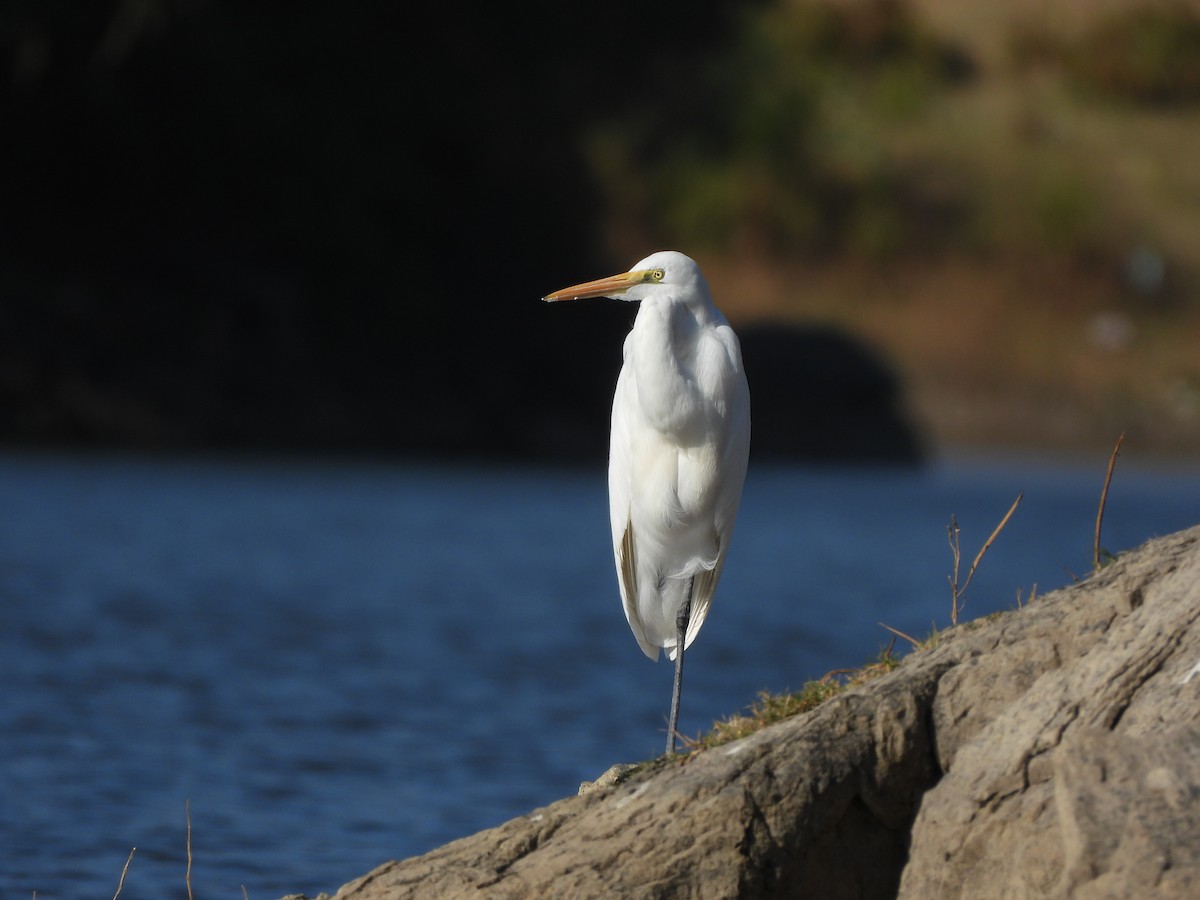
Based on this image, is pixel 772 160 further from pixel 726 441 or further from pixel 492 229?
pixel 726 441

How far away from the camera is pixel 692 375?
4.59 metres

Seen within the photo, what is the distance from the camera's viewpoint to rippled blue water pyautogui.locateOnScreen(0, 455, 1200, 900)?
682 cm

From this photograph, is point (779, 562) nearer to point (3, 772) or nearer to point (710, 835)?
point (3, 772)

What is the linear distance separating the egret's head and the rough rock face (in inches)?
47.5

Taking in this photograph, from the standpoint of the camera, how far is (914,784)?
3.54 meters

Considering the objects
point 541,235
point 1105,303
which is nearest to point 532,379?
point 541,235

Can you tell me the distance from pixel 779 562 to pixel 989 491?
7.24 m

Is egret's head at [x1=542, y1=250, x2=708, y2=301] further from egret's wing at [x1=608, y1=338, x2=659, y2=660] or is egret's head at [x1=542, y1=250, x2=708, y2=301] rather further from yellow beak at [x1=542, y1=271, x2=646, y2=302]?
egret's wing at [x1=608, y1=338, x2=659, y2=660]

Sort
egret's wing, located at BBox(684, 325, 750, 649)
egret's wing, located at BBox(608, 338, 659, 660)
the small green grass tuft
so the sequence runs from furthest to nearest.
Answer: egret's wing, located at BBox(608, 338, 659, 660) < egret's wing, located at BBox(684, 325, 750, 649) < the small green grass tuft

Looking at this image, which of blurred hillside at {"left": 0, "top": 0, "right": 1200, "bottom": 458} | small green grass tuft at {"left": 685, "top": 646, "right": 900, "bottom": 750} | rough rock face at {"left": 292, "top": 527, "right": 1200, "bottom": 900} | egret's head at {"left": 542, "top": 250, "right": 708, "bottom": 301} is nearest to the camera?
rough rock face at {"left": 292, "top": 527, "right": 1200, "bottom": 900}

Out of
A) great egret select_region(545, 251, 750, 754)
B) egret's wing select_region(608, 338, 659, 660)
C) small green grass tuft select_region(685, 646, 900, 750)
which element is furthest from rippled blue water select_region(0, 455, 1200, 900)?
small green grass tuft select_region(685, 646, 900, 750)

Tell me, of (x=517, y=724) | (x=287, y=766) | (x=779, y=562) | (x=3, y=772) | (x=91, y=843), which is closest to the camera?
(x=91, y=843)

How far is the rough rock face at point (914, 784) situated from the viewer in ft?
10.9

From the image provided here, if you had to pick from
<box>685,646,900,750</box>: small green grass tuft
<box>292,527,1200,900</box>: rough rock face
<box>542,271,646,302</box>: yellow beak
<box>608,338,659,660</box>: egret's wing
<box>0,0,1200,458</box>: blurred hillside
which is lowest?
<box>292,527,1200,900</box>: rough rock face
